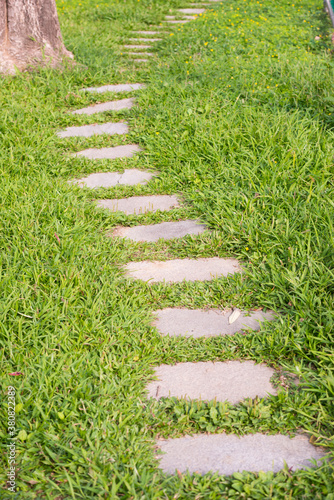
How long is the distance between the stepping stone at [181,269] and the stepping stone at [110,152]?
4.88 ft

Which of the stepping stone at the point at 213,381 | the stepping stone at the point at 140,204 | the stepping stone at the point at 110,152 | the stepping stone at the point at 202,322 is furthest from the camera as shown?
the stepping stone at the point at 110,152

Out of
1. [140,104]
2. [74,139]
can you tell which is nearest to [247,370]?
[74,139]

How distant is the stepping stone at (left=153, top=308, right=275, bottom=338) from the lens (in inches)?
93.4

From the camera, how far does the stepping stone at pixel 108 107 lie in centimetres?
462

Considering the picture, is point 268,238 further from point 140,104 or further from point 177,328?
point 140,104

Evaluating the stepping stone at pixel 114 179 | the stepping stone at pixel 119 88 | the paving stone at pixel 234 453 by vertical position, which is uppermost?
the stepping stone at pixel 119 88

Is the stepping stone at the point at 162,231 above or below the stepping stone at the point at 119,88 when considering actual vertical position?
below

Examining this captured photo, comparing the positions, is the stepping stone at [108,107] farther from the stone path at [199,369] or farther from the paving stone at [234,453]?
the paving stone at [234,453]

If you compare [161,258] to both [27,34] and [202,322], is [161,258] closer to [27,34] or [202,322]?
[202,322]

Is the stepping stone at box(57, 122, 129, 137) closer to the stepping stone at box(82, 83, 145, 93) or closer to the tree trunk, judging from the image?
the stepping stone at box(82, 83, 145, 93)

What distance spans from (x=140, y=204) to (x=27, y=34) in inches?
115

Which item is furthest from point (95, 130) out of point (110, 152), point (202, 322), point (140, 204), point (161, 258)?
point (202, 322)

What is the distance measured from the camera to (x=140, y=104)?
4.48 m

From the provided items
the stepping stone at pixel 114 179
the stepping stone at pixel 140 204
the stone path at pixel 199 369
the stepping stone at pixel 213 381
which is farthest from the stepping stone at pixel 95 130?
the stepping stone at pixel 213 381
